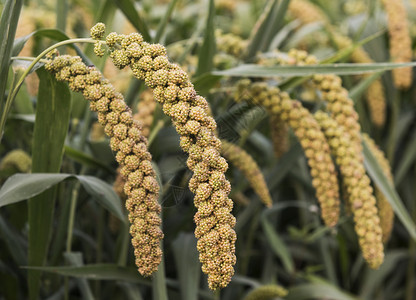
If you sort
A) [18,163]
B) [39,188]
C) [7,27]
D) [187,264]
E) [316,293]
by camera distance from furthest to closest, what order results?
[316,293], [187,264], [18,163], [39,188], [7,27]

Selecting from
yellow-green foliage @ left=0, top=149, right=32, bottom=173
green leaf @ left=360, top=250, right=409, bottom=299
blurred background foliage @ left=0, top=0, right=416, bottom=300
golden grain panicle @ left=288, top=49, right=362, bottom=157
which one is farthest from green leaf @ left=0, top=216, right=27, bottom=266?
green leaf @ left=360, top=250, right=409, bottom=299

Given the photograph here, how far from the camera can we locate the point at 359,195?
1.18 meters

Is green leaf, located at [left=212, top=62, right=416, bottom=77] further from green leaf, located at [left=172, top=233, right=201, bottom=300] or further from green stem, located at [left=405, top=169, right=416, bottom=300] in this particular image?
green stem, located at [left=405, top=169, right=416, bottom=300]

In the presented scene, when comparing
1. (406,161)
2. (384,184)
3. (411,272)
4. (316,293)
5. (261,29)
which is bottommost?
(411,272)

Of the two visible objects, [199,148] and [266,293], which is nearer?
[199,148]

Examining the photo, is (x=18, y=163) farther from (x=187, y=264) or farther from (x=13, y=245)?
(x=187, y=264)

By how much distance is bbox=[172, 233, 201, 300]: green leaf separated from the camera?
4.45 feet

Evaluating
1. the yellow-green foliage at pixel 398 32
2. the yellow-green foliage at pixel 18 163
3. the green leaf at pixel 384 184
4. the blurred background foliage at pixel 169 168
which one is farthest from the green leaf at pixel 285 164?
the yellow-green foliage at pixel 18 163

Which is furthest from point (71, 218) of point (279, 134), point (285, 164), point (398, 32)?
point (398, 32)

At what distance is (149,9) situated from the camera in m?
2.35

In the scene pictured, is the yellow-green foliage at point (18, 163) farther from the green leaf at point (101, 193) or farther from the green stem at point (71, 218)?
the green leaf at point (101, 193)

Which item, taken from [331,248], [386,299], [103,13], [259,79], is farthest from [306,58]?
[386,299]

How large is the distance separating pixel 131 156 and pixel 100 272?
47 cm

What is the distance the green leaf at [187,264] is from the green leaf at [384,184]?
51 cm
